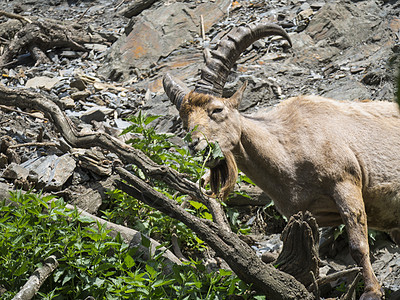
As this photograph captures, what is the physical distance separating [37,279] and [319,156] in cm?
338

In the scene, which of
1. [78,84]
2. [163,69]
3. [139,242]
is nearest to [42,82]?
[78,84]

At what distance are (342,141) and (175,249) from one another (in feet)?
7.91

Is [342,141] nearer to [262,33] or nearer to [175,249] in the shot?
[262,33]

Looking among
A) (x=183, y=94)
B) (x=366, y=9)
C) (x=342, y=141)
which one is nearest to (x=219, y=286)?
(x=342, y=141)

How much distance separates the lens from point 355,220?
5961mm

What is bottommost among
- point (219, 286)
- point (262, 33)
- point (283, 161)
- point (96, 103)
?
point (96, 103)

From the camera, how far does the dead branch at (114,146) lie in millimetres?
6133

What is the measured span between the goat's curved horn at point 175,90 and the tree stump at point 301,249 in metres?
2.67

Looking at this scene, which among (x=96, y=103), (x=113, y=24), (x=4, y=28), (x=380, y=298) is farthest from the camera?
(x=113, y=24)

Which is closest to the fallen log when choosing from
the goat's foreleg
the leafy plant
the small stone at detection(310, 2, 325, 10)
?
the small stone at detection(310, 2, 325, 10)

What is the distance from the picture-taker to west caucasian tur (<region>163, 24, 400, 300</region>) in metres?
6.13

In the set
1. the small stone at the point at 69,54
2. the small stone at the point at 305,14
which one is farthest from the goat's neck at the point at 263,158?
the small stone at the point at 69,54

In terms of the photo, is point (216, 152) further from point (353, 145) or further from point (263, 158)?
point (353, 145)

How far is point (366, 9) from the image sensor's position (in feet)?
45.4
